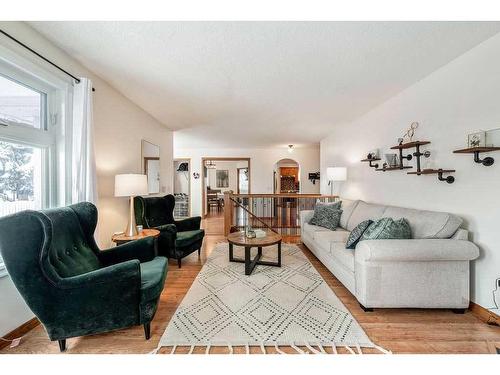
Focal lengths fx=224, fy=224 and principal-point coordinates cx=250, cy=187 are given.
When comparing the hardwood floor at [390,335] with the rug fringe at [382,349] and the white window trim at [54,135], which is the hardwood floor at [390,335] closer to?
the rug fringe at [382,349]

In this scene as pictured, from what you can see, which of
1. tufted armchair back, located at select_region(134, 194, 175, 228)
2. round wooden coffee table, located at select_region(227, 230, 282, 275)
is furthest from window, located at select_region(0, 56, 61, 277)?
round wooden coffee table, located at select_region(227, 230, 282, 275)

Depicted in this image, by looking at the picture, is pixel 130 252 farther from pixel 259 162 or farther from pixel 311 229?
pixel 259 162

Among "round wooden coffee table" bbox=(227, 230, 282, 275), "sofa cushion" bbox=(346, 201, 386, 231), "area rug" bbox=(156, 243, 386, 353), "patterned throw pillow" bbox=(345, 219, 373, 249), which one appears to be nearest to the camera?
"area rug" bbox=(156, 243, 386, 353)

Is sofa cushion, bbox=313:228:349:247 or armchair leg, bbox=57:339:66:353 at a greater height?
sofa cushion, bbox=313:228:349:247

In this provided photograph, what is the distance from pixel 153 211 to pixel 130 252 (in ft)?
4.67

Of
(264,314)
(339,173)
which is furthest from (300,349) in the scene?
(339,173)

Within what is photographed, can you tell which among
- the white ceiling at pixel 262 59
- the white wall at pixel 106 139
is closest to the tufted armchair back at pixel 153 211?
the white wall at pixel 106 139

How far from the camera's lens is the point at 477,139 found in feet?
6.26

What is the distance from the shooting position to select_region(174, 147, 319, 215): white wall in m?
7.36

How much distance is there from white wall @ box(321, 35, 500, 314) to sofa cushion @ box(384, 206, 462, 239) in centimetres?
16

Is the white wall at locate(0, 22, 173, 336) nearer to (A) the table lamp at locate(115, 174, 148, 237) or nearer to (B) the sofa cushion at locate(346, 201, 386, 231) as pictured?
(A) the table lamp at locate(115, 174, 148, 237)

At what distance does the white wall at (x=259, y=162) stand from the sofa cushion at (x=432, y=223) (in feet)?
16.5

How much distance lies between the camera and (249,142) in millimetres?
6430

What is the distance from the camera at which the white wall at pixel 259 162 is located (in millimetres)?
7359
